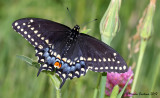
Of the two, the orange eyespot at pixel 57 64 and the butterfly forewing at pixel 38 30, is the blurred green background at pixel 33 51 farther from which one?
the orange eyespot at pixel 57 64

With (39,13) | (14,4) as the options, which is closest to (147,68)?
(39,13)

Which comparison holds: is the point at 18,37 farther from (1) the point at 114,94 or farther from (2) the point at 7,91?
(1) the point at 114,94

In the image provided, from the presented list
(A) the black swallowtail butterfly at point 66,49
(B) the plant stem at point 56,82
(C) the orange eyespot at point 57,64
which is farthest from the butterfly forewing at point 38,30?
(B) the plant stem at point 56,82

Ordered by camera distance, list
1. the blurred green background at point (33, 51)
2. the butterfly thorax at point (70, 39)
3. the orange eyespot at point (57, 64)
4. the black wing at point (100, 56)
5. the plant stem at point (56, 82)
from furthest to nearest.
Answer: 1. the blurred green background at point (33, 51)
2. the butterfly thorax at point (70, 39)
3. the orange eyespot at point (57, 64)
4. the black wing at point (100, 56)
5. the plant stem at point (56, 82)

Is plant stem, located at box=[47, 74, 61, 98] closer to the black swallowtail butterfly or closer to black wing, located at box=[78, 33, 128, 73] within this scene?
the black swallowtail butterfly

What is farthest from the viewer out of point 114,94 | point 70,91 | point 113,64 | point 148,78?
point 148,78

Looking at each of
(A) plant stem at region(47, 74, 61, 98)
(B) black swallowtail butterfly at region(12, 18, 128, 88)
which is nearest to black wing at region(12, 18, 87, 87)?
(B) black swallowtail butterfly at region(12, 18, 128, 88)

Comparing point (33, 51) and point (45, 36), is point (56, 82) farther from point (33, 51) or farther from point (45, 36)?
point (33, 51)
